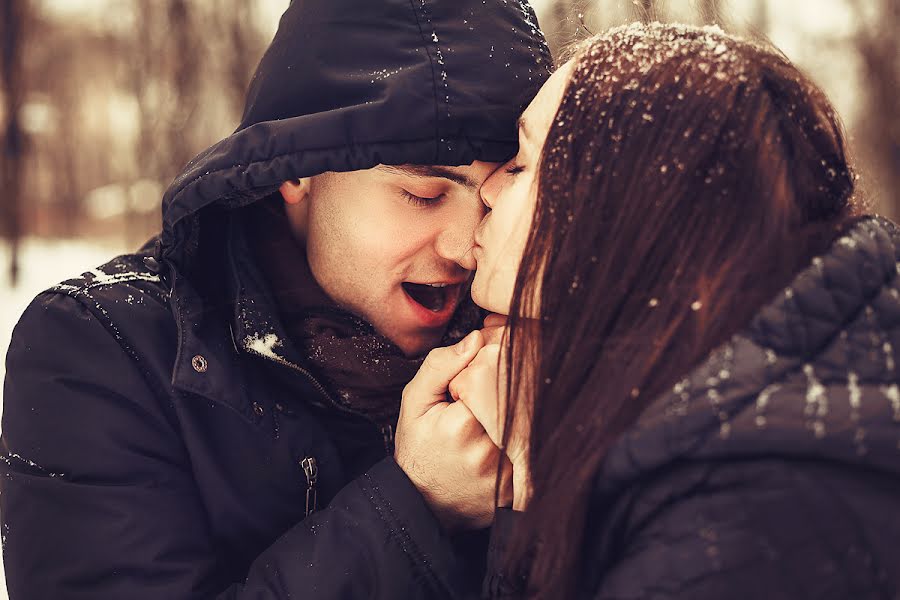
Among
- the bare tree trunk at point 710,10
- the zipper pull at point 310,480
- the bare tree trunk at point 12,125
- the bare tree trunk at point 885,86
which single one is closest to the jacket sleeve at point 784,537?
the zipper pull at point 310,480

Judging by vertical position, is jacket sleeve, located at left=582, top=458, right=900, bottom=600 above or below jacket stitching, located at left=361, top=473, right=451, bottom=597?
above

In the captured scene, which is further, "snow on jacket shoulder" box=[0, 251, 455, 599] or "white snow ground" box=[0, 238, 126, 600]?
"white snow ground" box=[0, 238, 126, 600]

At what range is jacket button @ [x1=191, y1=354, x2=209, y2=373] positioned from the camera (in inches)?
69.2

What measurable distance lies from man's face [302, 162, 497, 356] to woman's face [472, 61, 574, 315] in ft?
1.23

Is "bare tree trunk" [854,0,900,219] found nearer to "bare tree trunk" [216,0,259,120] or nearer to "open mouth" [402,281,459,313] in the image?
"bare tree trunk" [216,0,259,120]

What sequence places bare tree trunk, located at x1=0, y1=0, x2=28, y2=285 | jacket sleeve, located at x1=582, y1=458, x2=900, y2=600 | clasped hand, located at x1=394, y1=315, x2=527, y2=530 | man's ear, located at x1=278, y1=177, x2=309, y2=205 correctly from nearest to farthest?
jacket sleeve, located at x1=582, y1=458, x2=900, y2=600
clasped hand, located at x1=394, y1=315, x2=527, y2=530
man's ear, located at x1=278, y1=177, x2=309, y2=205
bare tree trunk, located at x1=0, y1=0, x2=28, y2=285

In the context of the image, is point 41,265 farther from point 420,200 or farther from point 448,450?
point 448,450

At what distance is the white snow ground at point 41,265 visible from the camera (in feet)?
30.1

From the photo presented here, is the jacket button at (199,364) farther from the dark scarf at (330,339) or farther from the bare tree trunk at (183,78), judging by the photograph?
the bare tree trunk at (183,78)

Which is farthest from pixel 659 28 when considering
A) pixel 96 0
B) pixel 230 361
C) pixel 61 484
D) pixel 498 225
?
pixel 96 0

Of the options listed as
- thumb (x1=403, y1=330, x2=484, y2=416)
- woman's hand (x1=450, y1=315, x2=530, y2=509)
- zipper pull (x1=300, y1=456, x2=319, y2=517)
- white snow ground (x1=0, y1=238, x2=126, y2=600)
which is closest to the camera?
woman's hand (x1=450, y1=315, x2=530, y2=509)

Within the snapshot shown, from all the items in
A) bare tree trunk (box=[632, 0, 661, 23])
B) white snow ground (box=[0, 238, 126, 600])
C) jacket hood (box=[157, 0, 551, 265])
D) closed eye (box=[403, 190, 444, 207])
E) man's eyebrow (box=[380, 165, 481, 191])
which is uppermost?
bare tree trunk (box=[632, 0, 661, 23])

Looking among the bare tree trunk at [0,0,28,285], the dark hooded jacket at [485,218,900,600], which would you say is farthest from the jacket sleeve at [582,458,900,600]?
the bare tree trunk at [0,0,28,285]

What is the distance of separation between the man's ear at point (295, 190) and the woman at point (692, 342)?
2.80ft
